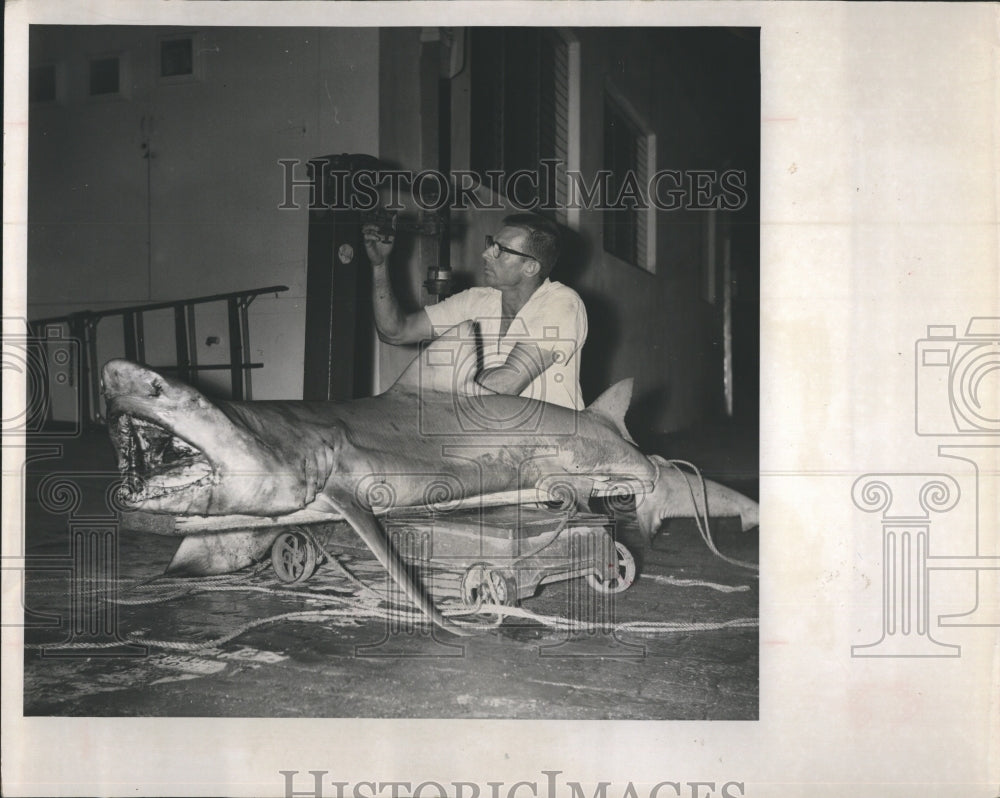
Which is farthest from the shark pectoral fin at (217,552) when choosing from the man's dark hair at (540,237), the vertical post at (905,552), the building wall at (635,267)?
the vertical post at (905,552)

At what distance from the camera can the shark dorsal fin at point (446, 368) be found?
7.68 ft

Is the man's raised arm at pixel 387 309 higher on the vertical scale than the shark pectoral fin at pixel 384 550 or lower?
higher

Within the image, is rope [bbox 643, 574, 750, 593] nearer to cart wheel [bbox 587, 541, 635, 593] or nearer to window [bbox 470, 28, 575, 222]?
cart wheel [bbox 587, 541, 635, 593]

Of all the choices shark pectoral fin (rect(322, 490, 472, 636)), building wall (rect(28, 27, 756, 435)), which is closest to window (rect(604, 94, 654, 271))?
building wall (rect(28, 27, 756, 435))

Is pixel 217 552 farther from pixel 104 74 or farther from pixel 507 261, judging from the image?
pixel 104 74

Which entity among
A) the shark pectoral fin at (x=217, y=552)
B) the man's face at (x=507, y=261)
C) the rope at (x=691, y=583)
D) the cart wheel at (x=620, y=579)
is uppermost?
the man's face at (x=507, y=261)

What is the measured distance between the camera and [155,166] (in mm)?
2645

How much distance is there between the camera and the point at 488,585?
2223mm

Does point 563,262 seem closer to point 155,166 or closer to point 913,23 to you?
point 913,23

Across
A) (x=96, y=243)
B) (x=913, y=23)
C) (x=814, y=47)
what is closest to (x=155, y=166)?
(x=96, y=243)

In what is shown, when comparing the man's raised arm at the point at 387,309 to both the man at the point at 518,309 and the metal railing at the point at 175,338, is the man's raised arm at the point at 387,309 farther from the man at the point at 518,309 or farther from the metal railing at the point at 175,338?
the metal railing at the point at 175,338

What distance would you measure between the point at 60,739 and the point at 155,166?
1550mm

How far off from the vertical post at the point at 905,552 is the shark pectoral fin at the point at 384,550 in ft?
3.26

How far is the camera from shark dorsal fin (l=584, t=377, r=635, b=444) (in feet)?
8.21
